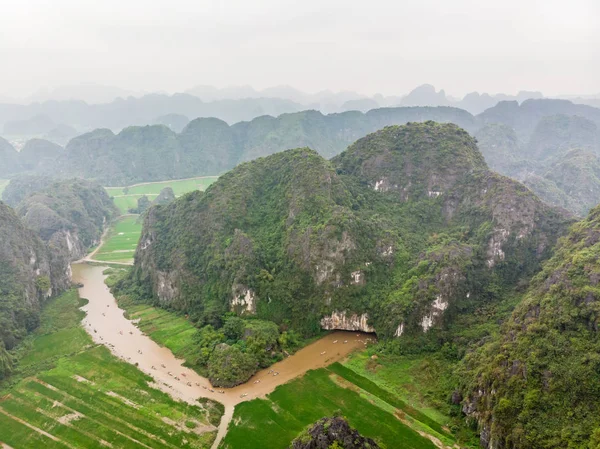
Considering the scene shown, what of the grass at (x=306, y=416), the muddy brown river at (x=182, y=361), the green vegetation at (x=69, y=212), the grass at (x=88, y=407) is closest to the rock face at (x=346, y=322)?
the muddy brown river at (x=182, y=361)

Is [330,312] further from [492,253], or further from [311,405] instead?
[492,253]

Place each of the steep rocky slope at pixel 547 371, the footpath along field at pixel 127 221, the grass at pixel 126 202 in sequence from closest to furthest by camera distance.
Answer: the steep rocky slope at pixel 547 371, the footpath along field at pixel 127 221, the grass at pixel 126 202

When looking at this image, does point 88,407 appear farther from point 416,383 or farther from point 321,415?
point 416,383

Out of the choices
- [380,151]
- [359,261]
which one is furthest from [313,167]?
[359,261]

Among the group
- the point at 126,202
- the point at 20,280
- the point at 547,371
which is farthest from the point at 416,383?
the point at 126,202

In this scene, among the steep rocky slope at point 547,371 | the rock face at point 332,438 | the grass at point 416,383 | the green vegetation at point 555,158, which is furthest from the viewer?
the green vegetation at point 555,158

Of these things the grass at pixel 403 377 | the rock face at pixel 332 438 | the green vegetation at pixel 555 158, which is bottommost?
the grass at pixel 403 377

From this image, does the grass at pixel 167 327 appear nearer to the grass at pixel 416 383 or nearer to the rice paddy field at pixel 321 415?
the rice paddy field at pixel 321 415
